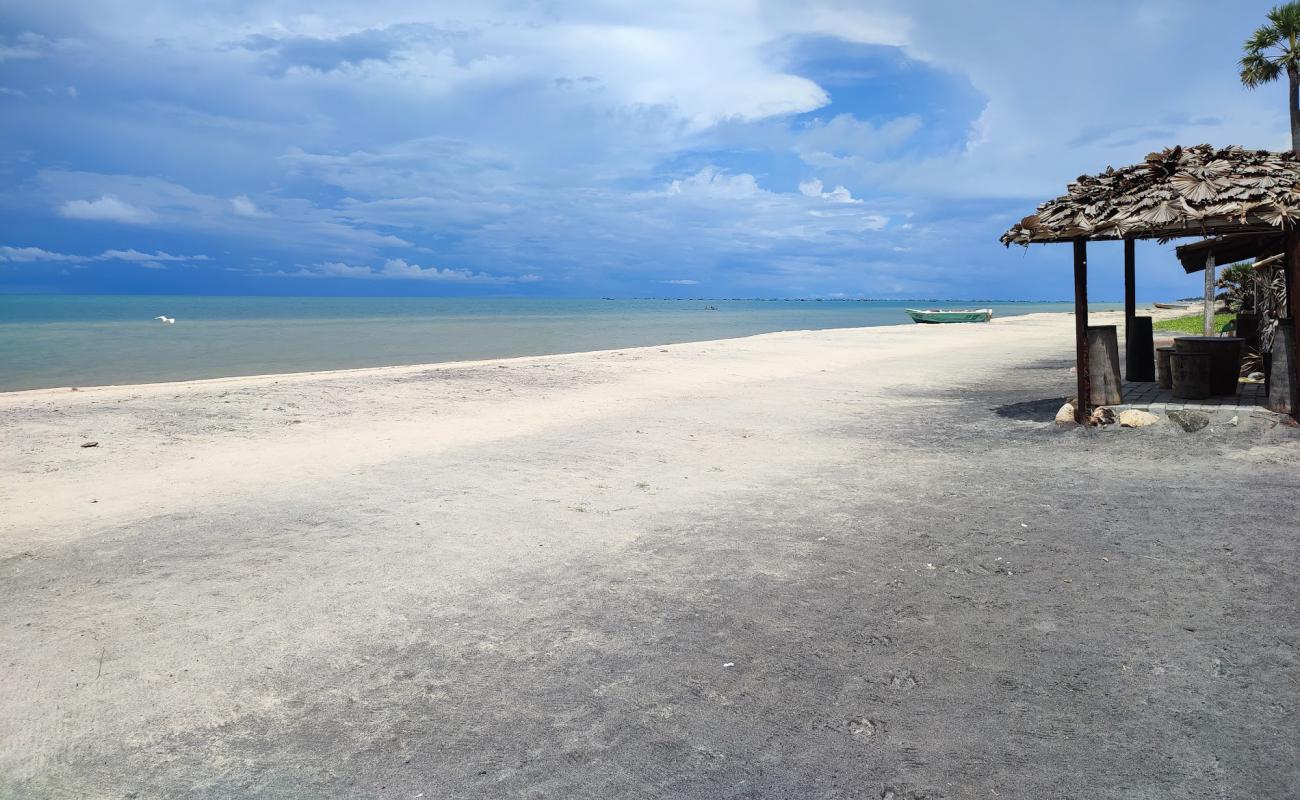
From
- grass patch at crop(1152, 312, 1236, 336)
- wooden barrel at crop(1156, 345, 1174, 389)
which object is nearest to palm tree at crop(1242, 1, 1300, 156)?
grass patch at crop(1152, 312, 1236, 336)

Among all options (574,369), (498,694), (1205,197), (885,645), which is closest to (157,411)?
(574,369)

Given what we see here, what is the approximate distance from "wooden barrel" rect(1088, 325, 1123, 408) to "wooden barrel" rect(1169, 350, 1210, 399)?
84 cm

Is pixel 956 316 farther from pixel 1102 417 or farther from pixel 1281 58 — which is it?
pixel 1102 417

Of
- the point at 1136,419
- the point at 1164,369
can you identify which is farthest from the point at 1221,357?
the point at 1136,419

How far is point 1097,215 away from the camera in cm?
1030

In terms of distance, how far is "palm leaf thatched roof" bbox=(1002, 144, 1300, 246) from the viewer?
9.38 metres

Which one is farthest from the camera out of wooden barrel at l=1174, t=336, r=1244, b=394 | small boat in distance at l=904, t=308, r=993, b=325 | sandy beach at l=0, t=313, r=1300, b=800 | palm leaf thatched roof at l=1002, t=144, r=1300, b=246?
small boat in distance at l=904, t=308, r=993, b=325

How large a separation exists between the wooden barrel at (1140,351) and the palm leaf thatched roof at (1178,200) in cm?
367

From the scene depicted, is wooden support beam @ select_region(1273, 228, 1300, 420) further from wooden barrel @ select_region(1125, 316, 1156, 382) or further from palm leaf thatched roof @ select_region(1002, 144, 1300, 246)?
wooden barrel @ select_region(1125, 316, 1156, 382)

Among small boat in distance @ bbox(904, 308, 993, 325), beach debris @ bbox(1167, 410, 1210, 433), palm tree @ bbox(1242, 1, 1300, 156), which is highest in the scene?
palm tree @ bbox(1242, 1, 1300, 156)

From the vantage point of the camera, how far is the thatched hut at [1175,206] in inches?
370

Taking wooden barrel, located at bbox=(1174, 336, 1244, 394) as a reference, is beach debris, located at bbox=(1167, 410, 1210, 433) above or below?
below

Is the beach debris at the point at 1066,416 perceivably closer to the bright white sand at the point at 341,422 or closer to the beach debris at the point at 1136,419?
the beach debris at the point at 1136,419

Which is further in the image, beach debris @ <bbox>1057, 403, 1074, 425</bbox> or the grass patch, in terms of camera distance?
the grass patch
